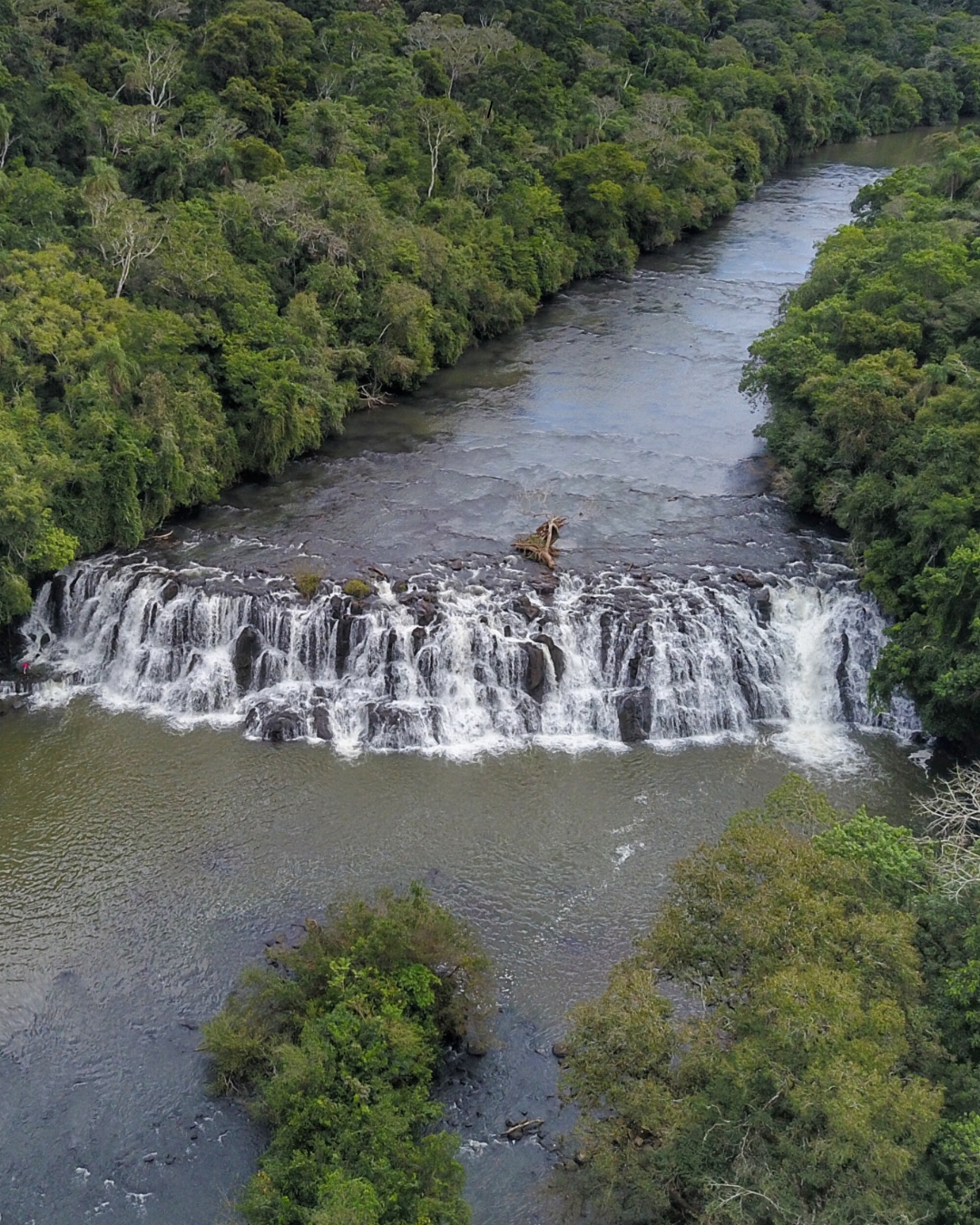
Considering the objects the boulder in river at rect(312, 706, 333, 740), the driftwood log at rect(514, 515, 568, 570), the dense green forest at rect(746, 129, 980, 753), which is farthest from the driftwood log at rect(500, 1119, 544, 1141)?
the driftwood log at rect(514, 515, 568, 570)

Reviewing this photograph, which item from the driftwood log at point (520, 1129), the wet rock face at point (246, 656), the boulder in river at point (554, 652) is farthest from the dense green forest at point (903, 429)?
the wet rock face at point (246, 656)

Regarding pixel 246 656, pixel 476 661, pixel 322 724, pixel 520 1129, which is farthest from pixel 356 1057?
pixel 246 656

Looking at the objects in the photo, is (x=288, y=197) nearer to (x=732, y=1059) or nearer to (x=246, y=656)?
(x=246, y=656)

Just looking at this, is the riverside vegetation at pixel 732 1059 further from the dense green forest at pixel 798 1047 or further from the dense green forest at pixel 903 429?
the dense green forest at pixel 903 429

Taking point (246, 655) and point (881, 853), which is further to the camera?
point (246, 655)

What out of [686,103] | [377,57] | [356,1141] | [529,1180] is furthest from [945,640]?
[686,103]

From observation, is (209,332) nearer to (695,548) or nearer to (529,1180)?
(695,548)
